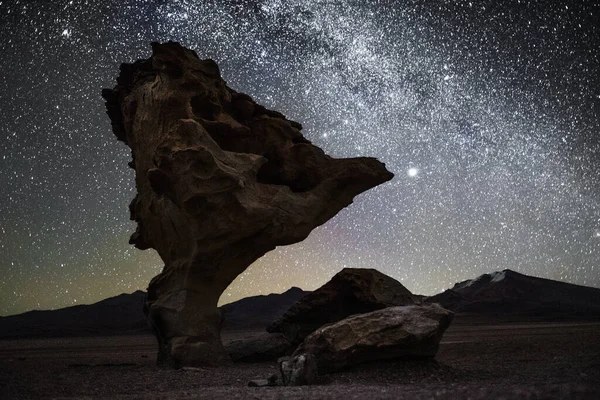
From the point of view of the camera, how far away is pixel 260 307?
10231 cm

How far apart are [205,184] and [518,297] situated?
311ft

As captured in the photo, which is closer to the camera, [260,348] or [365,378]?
[365,378]

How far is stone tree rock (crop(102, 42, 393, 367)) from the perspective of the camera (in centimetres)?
1140

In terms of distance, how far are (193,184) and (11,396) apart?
579 cm

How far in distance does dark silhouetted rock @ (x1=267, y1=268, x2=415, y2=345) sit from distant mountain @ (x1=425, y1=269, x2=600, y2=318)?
Answer: 66.6 metres

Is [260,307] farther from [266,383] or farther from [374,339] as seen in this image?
[266,383]

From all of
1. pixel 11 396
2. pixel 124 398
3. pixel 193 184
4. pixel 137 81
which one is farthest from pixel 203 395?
pixel 137 81

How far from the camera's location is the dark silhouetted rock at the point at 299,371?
25.0 feet

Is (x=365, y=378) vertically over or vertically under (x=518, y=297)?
over

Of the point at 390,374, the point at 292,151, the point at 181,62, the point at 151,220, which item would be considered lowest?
the point at 390,374

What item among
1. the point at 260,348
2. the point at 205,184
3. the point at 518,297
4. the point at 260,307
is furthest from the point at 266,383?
the point at 260,307

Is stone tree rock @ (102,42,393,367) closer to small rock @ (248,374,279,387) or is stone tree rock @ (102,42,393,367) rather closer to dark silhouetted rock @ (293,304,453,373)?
dark silhouetted rock @ (293,304,453,373)

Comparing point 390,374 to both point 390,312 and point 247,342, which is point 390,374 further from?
point 247,342

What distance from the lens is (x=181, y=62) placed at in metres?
13.5
